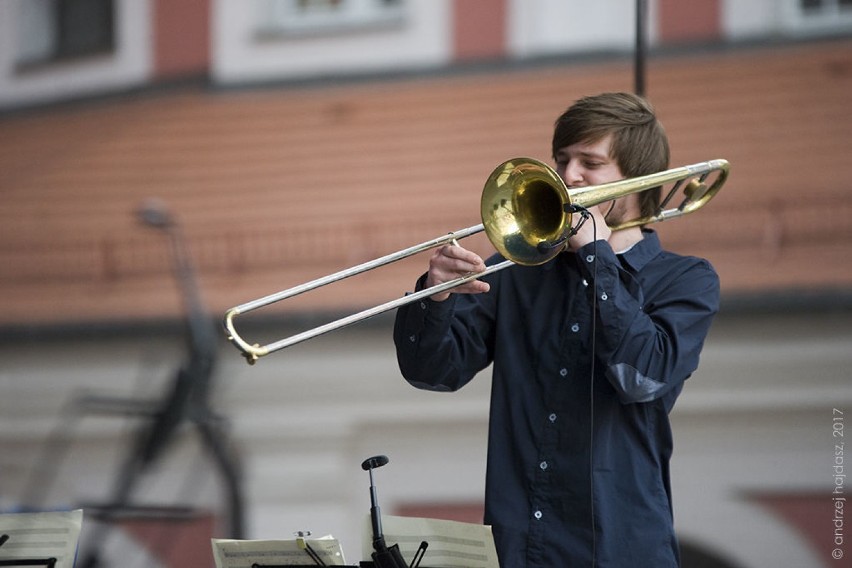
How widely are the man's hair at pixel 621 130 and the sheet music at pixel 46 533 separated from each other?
Answer: 1159 mm

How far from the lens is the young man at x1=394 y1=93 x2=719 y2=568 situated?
6.43 feet

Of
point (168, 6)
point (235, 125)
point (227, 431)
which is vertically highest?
point (168, 6)

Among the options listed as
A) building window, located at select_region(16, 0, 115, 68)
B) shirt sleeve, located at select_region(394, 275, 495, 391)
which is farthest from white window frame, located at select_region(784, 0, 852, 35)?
building window, located at select_region(16, 0, 115, 68)

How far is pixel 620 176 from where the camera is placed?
7.07 ft

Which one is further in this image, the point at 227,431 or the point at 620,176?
the point at 227,431

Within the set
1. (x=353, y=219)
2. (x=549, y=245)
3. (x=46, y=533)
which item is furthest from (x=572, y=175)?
(x=353, y=219)


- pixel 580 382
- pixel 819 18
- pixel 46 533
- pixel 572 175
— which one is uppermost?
pixel 819 18

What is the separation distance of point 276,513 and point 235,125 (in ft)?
4.34

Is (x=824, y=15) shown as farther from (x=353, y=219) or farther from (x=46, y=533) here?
(x=46, y=533)

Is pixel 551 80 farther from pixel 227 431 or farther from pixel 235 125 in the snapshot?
pixel 227 431

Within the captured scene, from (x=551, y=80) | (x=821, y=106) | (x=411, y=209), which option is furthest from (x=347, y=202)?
(x=821, y=106)

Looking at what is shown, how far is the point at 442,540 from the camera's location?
197 cm

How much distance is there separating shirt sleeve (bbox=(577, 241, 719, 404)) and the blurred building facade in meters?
1.57

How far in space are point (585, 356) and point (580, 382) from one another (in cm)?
5
